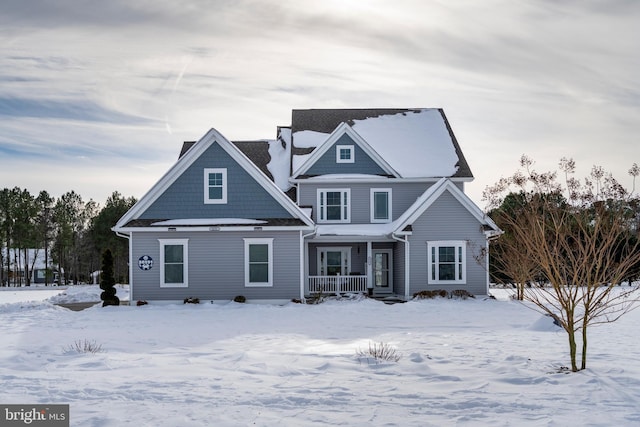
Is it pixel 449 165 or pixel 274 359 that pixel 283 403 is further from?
pixel 449 165

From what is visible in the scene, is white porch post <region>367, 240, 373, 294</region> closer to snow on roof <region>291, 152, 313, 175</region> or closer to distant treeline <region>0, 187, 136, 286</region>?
snow on roof <region>291, 152, 313, 175</region>

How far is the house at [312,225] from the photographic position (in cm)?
2336

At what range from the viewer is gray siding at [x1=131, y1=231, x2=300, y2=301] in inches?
918

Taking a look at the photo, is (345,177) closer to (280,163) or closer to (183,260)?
(280,163)

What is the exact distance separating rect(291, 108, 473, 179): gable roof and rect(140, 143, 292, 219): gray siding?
6.86 m

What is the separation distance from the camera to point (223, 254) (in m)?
23.5

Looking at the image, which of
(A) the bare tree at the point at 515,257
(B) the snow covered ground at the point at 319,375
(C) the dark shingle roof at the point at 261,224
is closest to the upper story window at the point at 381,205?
(A) the bare tree at the point at 515,257

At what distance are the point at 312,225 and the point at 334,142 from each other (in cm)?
651

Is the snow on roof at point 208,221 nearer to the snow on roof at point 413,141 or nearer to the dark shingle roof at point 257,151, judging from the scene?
the dark shingle roof at point 257,151

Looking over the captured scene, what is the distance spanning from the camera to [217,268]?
23391 mm

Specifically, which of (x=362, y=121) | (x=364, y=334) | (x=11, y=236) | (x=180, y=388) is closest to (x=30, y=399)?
(x=180, y=388)

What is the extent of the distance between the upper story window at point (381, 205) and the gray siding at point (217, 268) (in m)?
6.04

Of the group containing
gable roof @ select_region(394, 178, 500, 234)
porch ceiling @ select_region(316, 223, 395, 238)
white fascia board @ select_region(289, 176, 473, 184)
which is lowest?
porch ceiling @ select_region(316, 223, 395, 238)

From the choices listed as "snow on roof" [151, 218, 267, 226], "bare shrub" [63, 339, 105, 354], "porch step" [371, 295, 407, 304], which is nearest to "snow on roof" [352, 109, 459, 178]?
"porch step" [371, 295, 407, 304]
